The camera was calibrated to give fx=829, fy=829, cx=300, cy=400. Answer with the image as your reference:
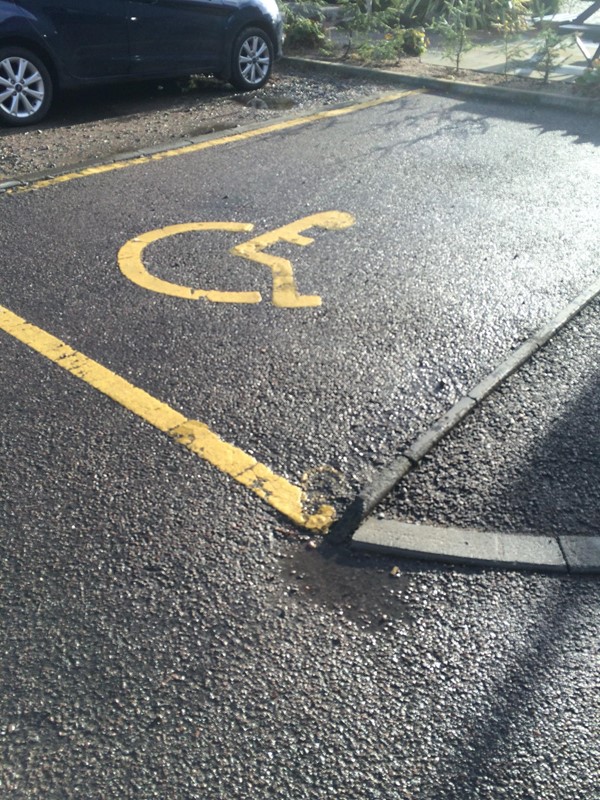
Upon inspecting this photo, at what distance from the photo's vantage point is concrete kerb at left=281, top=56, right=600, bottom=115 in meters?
9.83

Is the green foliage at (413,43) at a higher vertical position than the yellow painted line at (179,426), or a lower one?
higher

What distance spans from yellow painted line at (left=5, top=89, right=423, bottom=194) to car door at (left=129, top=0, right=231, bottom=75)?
160 cm

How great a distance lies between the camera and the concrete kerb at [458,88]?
9.83 m

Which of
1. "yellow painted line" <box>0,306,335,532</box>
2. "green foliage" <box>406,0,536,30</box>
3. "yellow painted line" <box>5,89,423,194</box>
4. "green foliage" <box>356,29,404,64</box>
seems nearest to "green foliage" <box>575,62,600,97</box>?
"yellow painted line" <box>5,89,423,194</box>

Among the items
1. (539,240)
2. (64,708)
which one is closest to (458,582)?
(64,708)

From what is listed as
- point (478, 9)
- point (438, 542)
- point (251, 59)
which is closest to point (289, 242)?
point (438, 542)

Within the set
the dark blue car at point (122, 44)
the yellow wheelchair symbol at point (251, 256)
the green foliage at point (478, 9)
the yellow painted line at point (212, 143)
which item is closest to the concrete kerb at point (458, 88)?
the yellow painted line at point (212, 143)

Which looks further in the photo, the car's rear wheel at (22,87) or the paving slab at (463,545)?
the car's rear wheel at (22,87)

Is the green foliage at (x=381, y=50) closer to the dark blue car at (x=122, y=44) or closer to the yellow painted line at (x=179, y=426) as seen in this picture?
the dark blue car at (x=122, y=44)

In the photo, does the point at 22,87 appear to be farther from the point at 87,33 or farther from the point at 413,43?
the point at 413,43

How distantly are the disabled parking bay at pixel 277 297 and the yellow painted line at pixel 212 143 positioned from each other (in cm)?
4

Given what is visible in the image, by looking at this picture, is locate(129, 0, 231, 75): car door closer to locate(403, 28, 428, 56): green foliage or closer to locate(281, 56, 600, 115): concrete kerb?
locate(281, 56, 600, 115): concrete kerb

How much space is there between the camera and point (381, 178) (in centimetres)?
731

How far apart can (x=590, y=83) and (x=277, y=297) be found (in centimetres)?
687
